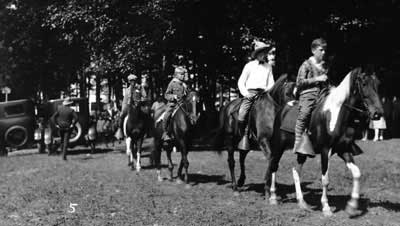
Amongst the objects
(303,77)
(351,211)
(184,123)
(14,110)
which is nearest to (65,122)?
(14,110)

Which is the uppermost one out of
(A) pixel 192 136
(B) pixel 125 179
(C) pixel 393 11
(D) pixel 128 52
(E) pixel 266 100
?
(C) pixel 393 11

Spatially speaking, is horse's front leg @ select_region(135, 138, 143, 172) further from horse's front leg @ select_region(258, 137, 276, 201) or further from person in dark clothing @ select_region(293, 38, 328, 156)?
person in dark clothing @ select_region(293, 38, 328, 156)

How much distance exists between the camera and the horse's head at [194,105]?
44.0 feet

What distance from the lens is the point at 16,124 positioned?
25.9 metres

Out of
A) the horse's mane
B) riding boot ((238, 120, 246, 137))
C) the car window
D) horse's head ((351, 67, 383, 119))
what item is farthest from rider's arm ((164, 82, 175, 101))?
the car window

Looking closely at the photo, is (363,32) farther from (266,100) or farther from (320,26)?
(266,100)

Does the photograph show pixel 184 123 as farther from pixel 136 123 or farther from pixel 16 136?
pixel 16 136

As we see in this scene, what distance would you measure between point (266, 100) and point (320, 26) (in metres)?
15.1

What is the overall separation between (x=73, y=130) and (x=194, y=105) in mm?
14053

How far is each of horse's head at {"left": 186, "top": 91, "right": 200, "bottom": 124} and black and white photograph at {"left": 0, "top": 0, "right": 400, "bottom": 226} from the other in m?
0.03

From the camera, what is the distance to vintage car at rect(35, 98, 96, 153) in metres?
24.6

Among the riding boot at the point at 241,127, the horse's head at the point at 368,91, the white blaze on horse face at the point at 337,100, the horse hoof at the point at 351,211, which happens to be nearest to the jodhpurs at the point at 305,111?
the white blaze on horse face at the point at 337,100

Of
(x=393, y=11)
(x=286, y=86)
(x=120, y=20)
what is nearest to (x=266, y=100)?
(x=286, y=86)

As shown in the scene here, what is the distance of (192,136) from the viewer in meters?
13.8
